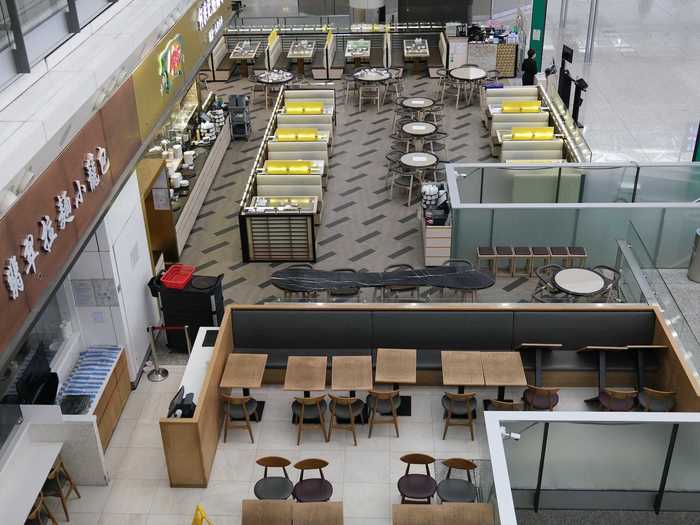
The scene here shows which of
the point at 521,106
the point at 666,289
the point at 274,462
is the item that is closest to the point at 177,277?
the point at 274,462

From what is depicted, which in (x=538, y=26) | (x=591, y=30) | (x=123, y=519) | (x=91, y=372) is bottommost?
(x=123, y=519)

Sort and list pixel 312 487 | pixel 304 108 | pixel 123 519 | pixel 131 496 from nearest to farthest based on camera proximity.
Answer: pixel 312 487
pixel 123 519
pixel 131 496
pixel 304 108

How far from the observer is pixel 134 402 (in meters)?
10.3

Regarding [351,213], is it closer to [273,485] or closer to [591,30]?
[273,485]

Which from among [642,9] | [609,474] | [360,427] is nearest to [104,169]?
[360,427]

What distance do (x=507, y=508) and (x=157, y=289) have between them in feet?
20.3

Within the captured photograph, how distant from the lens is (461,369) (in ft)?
32.0

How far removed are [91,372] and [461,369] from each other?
4464 mm

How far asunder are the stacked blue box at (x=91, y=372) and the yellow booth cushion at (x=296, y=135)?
280 inches

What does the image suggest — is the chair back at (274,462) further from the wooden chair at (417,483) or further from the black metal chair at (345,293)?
the black metal chair at (345,293)

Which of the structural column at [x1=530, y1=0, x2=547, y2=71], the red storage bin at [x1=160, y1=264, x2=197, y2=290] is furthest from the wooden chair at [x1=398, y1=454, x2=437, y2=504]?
the structural column at [x1=530, y1=0, x2=547, y2=71]

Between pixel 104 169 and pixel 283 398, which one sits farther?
pixel 283 398

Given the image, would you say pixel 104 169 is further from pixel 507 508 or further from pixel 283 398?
pixel 507 508

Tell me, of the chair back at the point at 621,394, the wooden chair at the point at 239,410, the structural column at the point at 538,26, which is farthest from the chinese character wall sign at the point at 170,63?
the structural column at the point at 538,26
